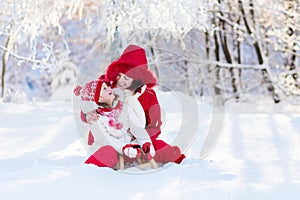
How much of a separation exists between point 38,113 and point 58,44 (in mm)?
11744

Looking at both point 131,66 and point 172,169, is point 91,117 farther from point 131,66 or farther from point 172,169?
point 172,169

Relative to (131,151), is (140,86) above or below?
above

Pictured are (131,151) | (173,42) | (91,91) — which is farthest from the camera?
(173,42)

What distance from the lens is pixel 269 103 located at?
9.74 metres

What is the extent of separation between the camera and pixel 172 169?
8.23ft

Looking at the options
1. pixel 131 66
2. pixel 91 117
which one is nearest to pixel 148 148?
pixel 91 117

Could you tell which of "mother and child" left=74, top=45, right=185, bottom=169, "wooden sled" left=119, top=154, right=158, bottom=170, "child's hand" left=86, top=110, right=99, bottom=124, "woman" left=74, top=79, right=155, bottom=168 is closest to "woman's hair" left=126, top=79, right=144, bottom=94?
"mother and child" left=74, top=45, right=185, bottom=169

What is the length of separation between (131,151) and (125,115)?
0.71ft

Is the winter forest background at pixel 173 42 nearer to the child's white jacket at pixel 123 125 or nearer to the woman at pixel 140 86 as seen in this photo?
the woman at pixel 140 86

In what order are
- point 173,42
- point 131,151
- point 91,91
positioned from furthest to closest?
point 173,42 → point 91,91 → point 131,151

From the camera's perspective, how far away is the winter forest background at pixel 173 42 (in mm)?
4863

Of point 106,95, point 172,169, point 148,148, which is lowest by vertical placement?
point 172,169

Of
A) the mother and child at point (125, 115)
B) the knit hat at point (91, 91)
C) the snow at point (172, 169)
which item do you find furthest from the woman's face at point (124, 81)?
the snow at point (172, 169)

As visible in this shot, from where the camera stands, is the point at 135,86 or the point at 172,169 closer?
the point at 172,169
